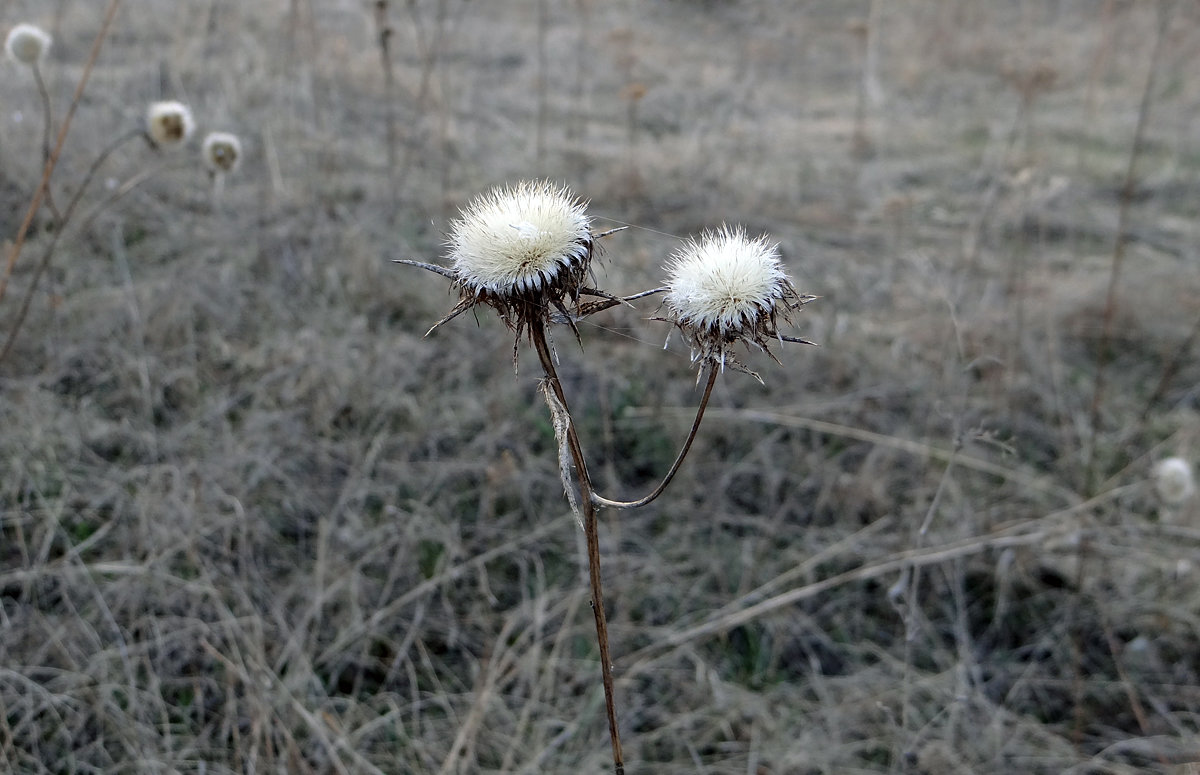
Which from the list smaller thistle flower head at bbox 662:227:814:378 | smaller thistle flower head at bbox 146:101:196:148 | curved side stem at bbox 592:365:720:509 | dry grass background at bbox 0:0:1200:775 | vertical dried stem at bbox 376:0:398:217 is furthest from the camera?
vertical dried stem at bbox 376:0:398:217

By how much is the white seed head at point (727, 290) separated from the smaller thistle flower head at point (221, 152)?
2.09 meters

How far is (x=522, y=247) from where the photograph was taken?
3.38 feet

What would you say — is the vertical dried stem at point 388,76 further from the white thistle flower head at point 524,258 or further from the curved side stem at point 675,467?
the curved side stem at point 675,467

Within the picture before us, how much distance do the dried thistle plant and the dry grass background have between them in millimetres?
140

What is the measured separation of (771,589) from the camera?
2.50 metres

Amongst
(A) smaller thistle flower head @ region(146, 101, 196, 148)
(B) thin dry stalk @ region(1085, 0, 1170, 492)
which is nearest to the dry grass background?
(B) thin dry stalk @ region(1085, 0, 1170, 492)

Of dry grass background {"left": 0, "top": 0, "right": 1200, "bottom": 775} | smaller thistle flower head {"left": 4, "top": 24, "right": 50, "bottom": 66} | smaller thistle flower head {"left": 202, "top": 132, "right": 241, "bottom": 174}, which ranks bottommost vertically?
dry grass background {"left": 0, "top": 0, "right": 1200, "bottom": 775}

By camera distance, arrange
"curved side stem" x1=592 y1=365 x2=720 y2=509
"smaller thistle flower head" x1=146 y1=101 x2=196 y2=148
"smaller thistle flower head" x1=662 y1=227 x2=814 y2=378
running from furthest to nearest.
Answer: "smaller thistle flower head" x1=146 y1=101 x2=196 y2=148 < "smaller thistle flower head" x1=662 y1=227 x2=814 y2=378 < "curved side stem" x1=592 y1=365 x2=720 y2=509

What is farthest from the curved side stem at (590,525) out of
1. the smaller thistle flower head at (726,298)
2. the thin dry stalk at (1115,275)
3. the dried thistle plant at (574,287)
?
the thin dry stalk at (1115,275)

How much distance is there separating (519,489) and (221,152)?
4.60 ft

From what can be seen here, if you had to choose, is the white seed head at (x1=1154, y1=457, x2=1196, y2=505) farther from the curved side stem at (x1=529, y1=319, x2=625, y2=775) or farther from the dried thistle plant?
the curved side stem at (x1=529, y1=319, x2=625, y2=775)

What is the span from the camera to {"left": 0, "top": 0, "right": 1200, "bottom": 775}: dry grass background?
2.03 meters

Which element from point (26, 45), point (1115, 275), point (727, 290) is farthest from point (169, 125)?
point (1115, 275)

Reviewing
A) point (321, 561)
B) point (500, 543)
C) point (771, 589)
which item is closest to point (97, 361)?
point (321, 561)
